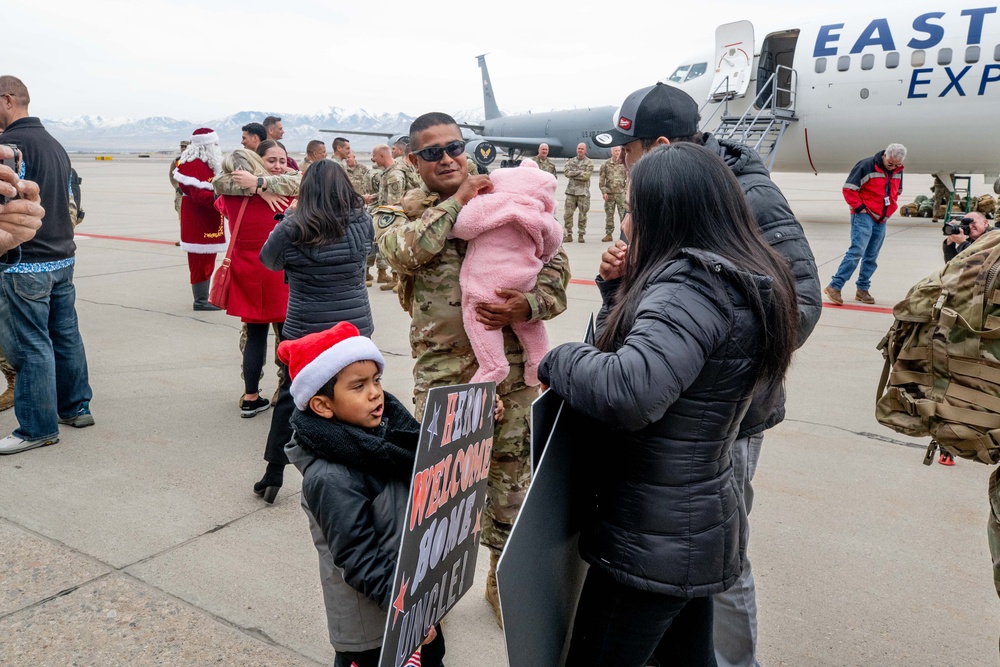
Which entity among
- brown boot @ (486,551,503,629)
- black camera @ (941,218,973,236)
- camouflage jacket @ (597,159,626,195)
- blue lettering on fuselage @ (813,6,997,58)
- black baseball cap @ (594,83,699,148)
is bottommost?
brown boot @ (486,551,503,629)

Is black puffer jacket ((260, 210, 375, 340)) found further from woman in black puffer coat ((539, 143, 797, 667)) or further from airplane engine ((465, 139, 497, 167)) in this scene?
airplane engine ((465, 139, 497, 167))

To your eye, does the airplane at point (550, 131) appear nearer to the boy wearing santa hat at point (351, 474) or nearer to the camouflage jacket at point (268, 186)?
the camouflage jacket at point (268, 186)

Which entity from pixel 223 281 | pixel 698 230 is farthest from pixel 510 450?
pixel 223 281

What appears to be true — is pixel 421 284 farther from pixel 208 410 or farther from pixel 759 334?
pixel 208 410

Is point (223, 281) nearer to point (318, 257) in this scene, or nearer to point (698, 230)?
point (318, 257)

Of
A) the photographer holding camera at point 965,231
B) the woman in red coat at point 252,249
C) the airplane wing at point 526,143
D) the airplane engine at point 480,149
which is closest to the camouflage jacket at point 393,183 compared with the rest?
the woman in red coat at point 252,249

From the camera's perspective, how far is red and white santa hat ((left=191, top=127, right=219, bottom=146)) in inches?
275

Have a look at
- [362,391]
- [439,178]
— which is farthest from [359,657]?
[439,178]

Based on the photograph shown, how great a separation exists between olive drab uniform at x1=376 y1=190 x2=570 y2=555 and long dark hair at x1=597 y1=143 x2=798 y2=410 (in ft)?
3.17

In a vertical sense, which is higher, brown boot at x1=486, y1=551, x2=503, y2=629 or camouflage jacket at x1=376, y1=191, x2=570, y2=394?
camouflage jacket at x1=376, y1=191, x2=570, y2=394

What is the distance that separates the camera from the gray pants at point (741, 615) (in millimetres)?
2377

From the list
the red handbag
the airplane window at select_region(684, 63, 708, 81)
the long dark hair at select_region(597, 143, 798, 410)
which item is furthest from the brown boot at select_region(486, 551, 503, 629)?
the airplane window at select_region(684, 63, 708, 81)

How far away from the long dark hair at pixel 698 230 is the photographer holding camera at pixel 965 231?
2.33m

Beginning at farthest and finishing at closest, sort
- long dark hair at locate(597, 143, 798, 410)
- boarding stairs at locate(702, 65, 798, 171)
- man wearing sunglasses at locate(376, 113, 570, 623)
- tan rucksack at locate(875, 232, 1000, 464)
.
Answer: boarding stairs at locate(702, 65, 798, 171) < man wearing sunglasses at locate(376, 113, 570, 623) < tan rucksack at locate(875, 232, 1000, 464) < long dark hair at locate(597, 143, 798, 410)
